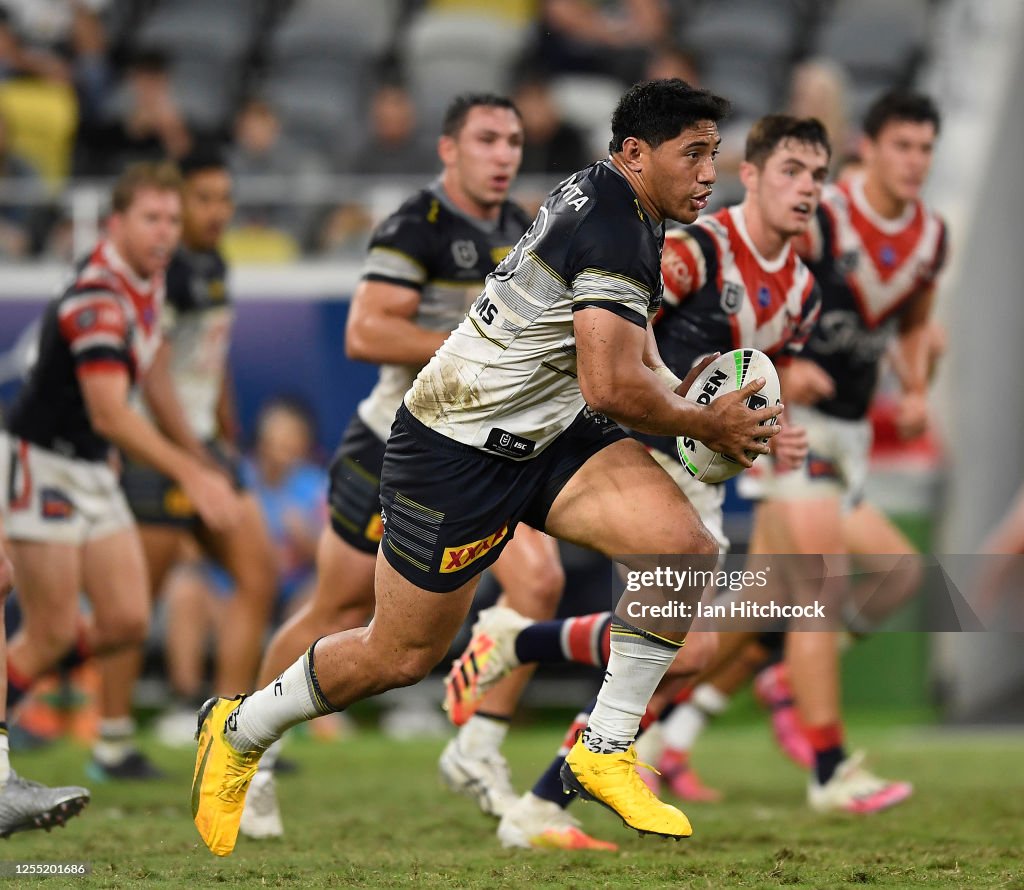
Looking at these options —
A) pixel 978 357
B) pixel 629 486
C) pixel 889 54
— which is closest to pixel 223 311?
pixel 629 486

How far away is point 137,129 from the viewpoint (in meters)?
14.6

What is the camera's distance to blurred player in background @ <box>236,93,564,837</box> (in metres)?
6.30

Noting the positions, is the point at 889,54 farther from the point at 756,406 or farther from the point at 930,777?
the point at 756,406

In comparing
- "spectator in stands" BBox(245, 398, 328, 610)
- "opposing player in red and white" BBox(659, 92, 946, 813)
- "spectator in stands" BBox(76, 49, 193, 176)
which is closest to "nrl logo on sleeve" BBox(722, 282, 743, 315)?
"opposing player in red and white" BBox(659, 92, 946, 813)

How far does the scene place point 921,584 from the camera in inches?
356

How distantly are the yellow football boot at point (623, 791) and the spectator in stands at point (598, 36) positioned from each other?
10.5m

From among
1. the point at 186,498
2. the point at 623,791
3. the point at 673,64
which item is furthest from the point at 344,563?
the point at 673,64

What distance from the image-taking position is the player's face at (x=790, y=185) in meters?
6.23

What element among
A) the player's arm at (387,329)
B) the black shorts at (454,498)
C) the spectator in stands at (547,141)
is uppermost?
the spectator in stands at (547,141)

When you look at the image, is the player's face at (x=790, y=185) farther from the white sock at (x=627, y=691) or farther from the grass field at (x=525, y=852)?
the grass field at (x=525, y=852)

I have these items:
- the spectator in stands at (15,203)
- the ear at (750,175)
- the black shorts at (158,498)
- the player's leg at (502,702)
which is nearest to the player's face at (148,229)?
the black shorts at (158,498)

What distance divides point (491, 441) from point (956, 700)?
26.1ft

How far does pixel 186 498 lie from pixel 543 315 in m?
3.96

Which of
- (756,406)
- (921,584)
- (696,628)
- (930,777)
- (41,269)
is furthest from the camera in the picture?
(41,269)
